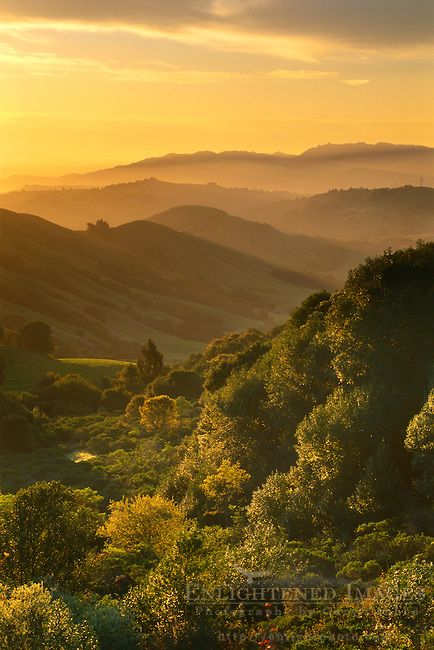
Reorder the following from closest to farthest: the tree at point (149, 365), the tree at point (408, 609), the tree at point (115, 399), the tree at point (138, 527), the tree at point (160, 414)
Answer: the tree at point (408, 609) → the tree at point (138, 527) → the tree at point (160, 414) → the tree at point (115, 399) → the tree at point (149, 365)

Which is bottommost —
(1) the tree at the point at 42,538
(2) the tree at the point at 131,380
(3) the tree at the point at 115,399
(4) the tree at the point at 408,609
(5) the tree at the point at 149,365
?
(3) the tree at the point at 115,399

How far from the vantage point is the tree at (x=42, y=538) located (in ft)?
137

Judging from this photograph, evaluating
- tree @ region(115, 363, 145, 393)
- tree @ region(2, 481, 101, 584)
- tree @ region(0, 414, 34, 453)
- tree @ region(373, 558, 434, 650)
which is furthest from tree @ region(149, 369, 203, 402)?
tree @ region(373, 558, 434, 650)

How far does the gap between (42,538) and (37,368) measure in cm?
12128

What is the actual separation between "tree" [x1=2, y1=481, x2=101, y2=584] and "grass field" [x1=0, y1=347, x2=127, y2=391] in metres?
104

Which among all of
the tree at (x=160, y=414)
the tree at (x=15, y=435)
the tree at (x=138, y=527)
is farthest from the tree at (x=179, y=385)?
the tree at (x=138, y=527)

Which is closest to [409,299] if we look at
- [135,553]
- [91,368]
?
[135,553]

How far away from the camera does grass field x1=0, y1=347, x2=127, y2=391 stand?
5925 inches

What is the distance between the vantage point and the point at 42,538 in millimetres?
42469

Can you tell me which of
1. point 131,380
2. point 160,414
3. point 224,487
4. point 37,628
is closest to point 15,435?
point 160,414

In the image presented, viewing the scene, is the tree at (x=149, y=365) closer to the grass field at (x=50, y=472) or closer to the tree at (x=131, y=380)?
the tree at (x=131, y=380)

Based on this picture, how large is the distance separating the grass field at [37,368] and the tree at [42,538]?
103569 mm

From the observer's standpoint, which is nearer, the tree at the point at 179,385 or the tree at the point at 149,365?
the tree at the point at 179,385

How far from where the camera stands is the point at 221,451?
65.4 m
